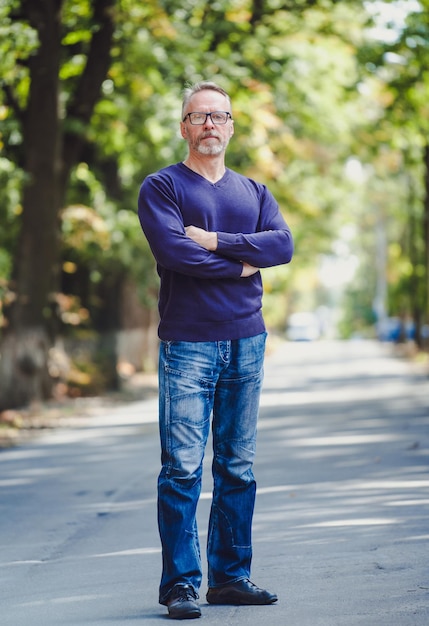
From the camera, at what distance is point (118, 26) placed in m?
22.4

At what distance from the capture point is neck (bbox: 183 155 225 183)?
5.82 m

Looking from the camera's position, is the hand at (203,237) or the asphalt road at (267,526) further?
the asphalt road at (267,526)

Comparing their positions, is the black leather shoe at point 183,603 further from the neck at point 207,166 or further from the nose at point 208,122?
the nose at point 208,122

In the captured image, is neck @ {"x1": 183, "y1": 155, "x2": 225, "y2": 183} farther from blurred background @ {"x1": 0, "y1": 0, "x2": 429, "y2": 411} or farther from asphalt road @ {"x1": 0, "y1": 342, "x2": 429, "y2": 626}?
blurred background @ {"x1": 0, "y1": 0, "x2": 429, "y2": 411}

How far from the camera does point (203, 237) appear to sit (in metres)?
5.75

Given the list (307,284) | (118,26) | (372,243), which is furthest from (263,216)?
(372,243)

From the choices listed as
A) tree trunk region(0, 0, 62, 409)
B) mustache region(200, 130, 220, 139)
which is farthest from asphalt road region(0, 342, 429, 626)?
tree trunk region(0, 0, 62, 409)

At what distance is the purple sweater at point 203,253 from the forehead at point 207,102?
261 millimetres

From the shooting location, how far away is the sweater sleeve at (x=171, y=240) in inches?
223

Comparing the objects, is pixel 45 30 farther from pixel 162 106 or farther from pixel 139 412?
pixel 139 412

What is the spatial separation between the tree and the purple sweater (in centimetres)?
1492

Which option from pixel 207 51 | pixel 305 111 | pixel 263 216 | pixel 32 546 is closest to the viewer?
pixel 263 216

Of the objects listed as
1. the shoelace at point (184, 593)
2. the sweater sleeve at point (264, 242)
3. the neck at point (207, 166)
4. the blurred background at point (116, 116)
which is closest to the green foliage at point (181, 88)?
the blurred background at point (116, 116)

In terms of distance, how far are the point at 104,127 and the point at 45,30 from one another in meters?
3.93
